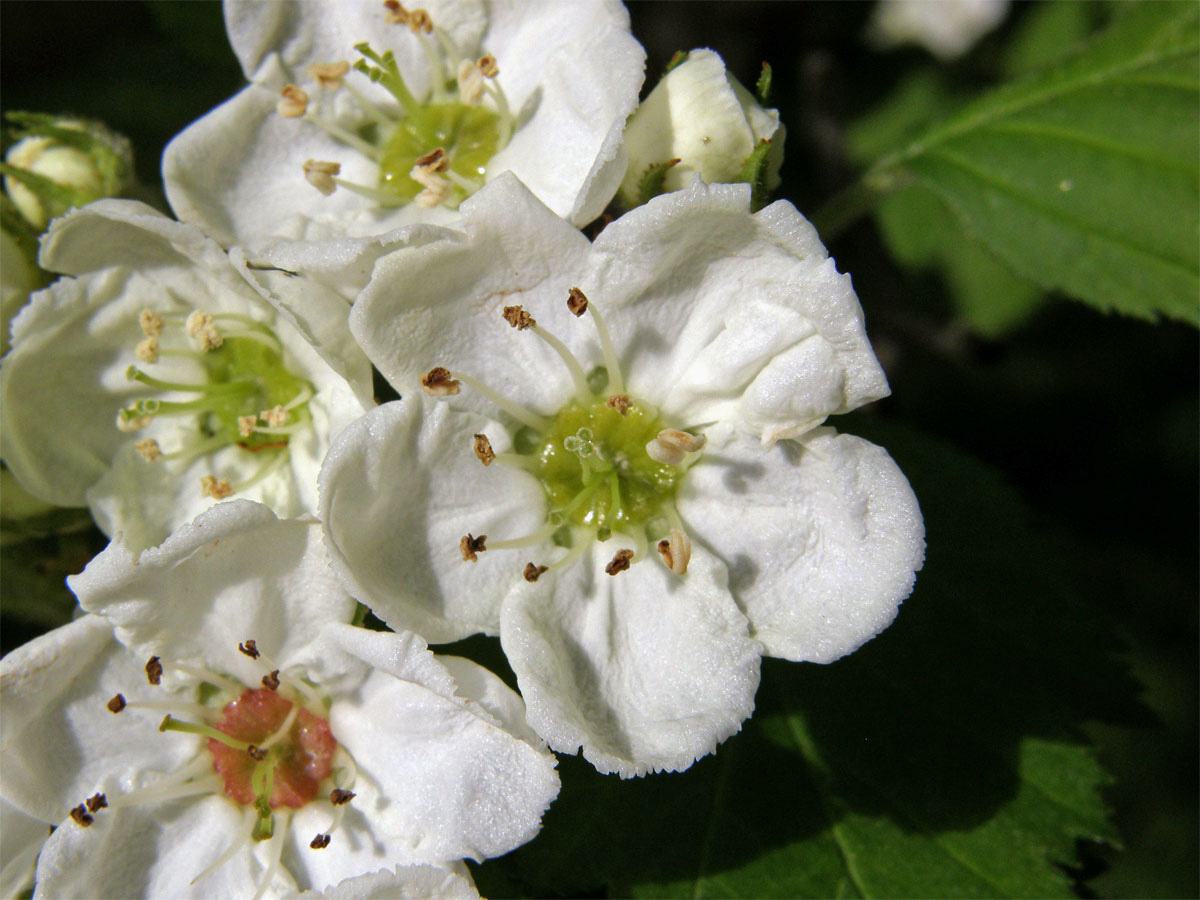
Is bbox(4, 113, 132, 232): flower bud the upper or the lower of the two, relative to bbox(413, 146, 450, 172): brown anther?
lower

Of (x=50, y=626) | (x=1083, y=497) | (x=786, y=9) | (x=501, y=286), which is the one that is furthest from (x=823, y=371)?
(x=786, y=9)

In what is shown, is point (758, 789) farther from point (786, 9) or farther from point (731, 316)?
point (786, 9)

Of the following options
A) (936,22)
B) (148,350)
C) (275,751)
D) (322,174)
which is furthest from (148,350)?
(936,22)

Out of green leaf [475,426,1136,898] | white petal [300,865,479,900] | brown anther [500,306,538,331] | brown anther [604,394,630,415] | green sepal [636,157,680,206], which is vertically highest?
green sepal [636,157,680,206]

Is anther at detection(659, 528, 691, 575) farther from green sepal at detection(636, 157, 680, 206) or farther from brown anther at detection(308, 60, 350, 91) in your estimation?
brown anther at detection(308, 60, 350, 91)

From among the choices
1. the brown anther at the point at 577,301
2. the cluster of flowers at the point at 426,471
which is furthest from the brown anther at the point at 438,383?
the brown anther at the point at 577,301

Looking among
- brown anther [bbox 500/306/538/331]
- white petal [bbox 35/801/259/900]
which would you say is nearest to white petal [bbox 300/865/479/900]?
white petal [bbox 35/801/259/900]

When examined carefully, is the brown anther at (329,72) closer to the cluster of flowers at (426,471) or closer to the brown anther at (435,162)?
the cluster of flowers at (426,471)

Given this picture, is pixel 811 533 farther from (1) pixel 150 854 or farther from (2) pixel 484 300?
(1) pixel 150 854
